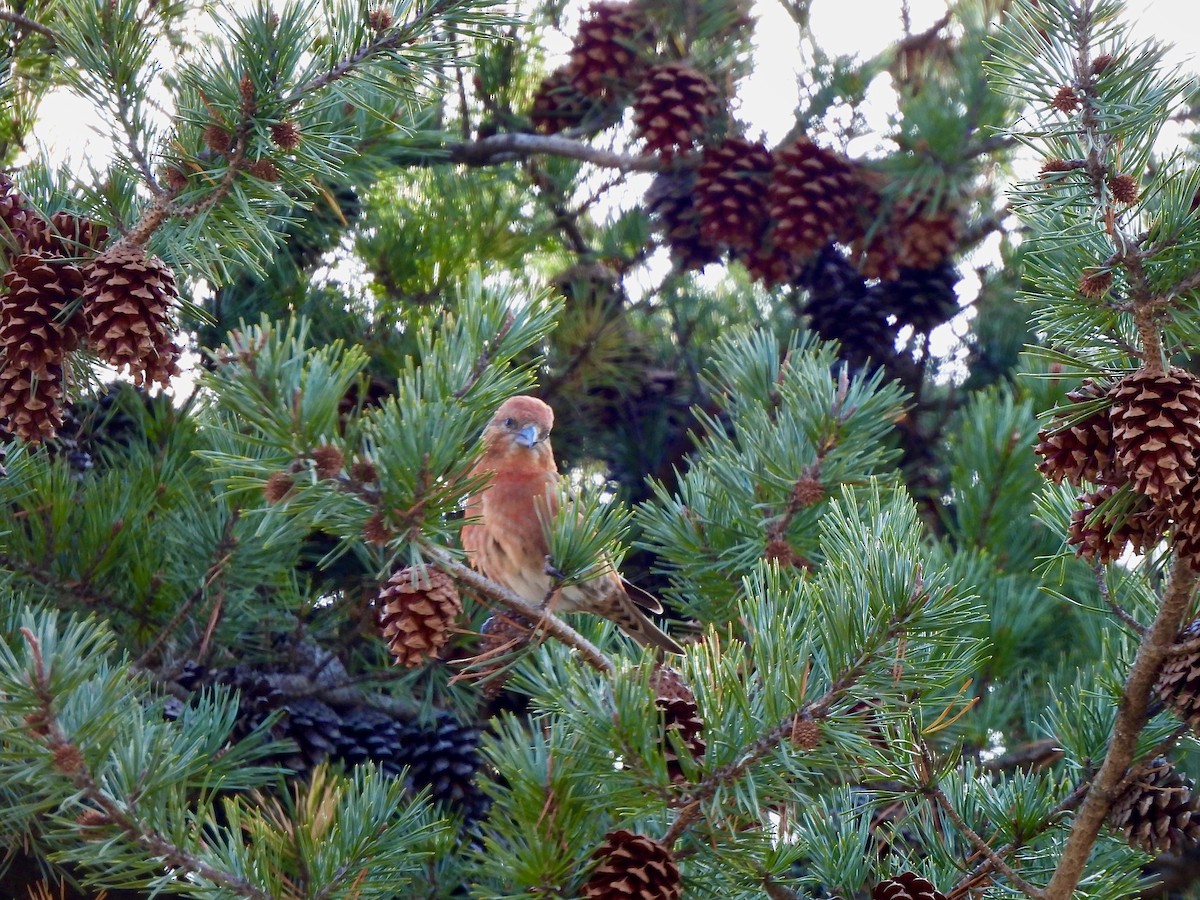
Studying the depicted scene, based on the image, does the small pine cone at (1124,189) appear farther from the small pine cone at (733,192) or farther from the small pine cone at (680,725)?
the small pine cone at (733,192)

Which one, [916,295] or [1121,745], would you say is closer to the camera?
[1121,745]

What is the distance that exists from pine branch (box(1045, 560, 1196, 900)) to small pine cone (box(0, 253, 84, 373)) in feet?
5.10

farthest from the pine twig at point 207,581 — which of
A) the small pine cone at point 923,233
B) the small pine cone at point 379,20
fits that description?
the small pine cone at point 923,233

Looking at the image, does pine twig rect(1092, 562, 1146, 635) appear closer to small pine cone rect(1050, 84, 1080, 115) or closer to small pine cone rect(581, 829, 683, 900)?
small pine cone rect(1050, 84, 1080, 115)

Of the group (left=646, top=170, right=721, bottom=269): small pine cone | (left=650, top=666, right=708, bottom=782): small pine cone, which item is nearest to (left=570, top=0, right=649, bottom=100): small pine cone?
(left=646, top=170, right=721, bottom=269): small pine cone

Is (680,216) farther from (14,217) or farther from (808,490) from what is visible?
(14,217)

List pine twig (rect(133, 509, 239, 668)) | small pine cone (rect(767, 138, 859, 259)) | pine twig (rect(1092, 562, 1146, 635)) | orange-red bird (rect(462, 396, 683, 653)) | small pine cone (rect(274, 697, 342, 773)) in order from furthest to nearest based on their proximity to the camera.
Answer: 1. small pine cone (rect(767, 138, 859, 259))
2. orange-red bird (rect(462, 396, 683, 653))
3. small pine cone (rect(274, 697, 342, 773))
4. pine twig (rect(133, 509, 239, 668))
5. pine twig (rect(1092, 562, 1146, 635))

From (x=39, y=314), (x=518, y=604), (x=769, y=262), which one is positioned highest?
(x=769, y=262)

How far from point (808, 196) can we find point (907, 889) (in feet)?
7.47

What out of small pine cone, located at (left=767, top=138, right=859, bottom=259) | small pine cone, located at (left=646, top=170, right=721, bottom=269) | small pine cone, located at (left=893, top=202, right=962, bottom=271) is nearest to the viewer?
small pine cone, located at (left=767, top=138, right=859, bottom=259)

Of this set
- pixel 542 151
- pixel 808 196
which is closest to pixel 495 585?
pixel 808 196

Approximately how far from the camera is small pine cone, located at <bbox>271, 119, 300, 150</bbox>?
181cm

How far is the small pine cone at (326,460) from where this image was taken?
59.5 inches

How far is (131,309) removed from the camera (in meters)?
1.69
